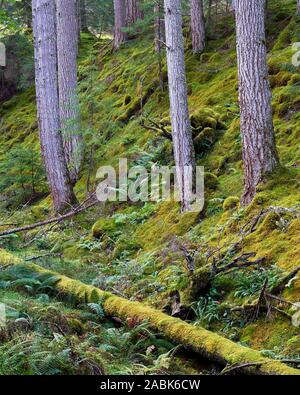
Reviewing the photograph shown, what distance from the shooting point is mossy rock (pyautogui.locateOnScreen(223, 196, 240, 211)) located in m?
9.20

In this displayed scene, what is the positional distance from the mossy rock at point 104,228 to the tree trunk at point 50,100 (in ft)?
4.10

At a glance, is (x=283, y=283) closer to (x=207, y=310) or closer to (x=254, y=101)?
(x=207, y=310)

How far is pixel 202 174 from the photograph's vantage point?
10562 millimetres

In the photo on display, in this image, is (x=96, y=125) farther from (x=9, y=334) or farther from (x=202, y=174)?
(x=9, y=334)

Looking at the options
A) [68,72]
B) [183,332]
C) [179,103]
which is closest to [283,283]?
[183,332]

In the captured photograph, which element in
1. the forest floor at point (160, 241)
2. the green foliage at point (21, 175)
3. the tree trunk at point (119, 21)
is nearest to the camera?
the forest floor at point (160, 241)

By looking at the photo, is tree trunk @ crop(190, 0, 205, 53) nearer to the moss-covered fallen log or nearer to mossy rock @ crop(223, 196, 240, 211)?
mossy rock @ crop(223, 196, 240, 211)

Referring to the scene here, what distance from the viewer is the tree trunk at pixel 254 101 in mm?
8547

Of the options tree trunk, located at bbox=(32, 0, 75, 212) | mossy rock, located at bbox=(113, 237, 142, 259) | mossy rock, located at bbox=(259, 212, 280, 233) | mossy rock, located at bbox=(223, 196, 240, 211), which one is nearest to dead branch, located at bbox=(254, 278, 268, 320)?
mossy rock, located at bbox=(259, 212, 280, 233)

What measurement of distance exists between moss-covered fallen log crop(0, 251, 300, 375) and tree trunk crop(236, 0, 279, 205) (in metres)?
3.27

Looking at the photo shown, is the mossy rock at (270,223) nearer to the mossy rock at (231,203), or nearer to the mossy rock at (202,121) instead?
the mossy rock at (231,203)

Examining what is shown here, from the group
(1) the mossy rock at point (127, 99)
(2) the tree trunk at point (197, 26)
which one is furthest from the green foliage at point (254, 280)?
(2) the tree trunk at point (197, 26)
